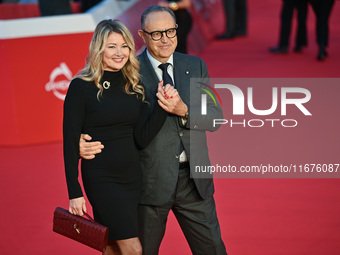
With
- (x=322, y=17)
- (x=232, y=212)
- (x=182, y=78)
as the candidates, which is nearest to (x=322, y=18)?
(x=322, y=17)

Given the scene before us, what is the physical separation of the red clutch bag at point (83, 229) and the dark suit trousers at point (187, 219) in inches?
13.0

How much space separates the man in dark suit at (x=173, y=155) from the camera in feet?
10.8

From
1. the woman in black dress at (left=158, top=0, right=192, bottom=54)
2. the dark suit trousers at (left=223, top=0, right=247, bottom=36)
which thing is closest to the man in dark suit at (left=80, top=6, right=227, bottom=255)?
the woman in black dress at (left=158, top=0, right=192, bottom=54)

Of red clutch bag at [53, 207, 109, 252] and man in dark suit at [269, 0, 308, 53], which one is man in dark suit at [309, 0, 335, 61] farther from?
red clutch bag at [53, 207, 109, 252]

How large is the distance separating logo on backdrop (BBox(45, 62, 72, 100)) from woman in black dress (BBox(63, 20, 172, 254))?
4090 millimetres

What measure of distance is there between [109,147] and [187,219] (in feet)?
2.07

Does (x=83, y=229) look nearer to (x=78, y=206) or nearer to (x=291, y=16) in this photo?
(x=78, y=206)

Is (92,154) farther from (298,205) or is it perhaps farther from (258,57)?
(258,57)

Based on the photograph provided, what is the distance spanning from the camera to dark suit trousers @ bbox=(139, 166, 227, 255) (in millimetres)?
3383

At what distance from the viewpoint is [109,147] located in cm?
320

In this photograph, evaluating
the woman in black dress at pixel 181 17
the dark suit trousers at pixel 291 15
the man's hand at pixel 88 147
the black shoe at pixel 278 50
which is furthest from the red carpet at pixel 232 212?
the black shoe at pixel 278 50

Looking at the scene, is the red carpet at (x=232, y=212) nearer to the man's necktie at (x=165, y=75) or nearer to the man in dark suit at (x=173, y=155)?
the man in dark suit at (x=173, y=155)

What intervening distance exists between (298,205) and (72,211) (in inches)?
102

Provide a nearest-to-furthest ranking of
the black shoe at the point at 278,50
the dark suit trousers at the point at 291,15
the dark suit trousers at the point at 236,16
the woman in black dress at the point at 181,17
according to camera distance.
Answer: the woman in black dress at the point at 181,17 → the dark suit trousers at the point at 291,15 → the black shoe at the point at 278,50 → the dark suit trousers at the point at 236,16
